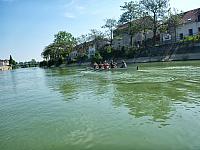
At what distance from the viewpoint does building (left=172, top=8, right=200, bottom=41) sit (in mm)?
71625

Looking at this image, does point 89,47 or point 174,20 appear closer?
point 174,20

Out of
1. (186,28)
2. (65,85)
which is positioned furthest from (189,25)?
(65,85)

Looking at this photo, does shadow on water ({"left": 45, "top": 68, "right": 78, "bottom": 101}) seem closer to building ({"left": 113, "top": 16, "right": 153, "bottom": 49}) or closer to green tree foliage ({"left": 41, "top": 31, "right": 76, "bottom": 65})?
building ({"left": 113, "top": 16, "right": 153, "bottom": 49})

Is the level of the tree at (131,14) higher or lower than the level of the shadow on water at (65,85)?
higher

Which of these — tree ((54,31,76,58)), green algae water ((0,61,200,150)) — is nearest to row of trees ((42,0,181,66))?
tree ((54,31,76,58))

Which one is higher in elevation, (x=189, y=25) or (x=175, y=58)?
(x=189, y=25)

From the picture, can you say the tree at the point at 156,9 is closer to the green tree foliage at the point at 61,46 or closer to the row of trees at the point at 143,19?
the row of trees at the point at 143,19

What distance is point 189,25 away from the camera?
73.1 meters

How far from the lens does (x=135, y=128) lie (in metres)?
10.3

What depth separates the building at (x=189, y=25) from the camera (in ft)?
235

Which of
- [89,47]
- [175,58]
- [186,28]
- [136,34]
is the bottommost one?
[175,58]

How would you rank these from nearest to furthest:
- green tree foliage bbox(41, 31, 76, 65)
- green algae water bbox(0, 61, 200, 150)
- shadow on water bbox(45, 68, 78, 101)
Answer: green algae water bbox(0, 61, 200, 150)
shadow on water bbox(45, 68, 78, 101)
green tree foliage bbox(41, 31, 76, 65)

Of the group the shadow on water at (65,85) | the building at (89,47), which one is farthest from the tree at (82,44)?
the shadow on water at (65,85)

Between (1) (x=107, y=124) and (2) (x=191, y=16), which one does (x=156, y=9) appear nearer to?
(2) (x=191, y=16)
